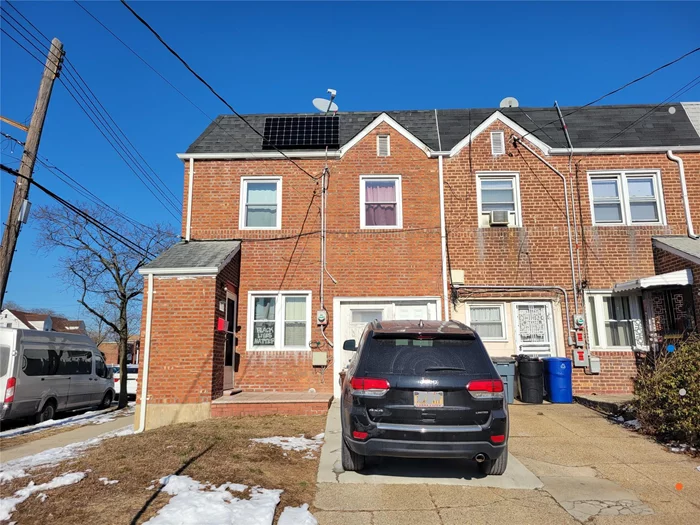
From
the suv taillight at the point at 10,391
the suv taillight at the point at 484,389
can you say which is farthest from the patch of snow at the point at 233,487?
the suv taillight at the point at 10,391

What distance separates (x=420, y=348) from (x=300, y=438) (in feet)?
10.3

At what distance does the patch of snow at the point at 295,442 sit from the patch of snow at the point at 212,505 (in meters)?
1.80

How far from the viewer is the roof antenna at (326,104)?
13180mm

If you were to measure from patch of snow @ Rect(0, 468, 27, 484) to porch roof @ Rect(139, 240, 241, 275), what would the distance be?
438 cm

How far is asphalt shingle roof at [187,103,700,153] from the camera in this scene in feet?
38.4

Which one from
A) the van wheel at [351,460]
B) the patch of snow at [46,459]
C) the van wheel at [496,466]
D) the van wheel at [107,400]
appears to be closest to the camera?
the van wheel at [496,466]

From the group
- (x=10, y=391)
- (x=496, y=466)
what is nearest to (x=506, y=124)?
(x=496, y=466)

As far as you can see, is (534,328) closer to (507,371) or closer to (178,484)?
(507,371)

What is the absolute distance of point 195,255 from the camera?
10.0 m

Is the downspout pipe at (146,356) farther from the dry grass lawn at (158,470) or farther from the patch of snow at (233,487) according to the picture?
the patch of snow at (233,487)

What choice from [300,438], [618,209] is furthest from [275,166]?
[618,209]

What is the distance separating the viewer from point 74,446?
7.54 metres

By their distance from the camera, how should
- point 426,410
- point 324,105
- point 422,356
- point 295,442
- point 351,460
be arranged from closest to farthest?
point 426,410
point 422,356
point 351,460
point 295,442
point 324,105

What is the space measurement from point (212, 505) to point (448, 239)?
27.4ft
